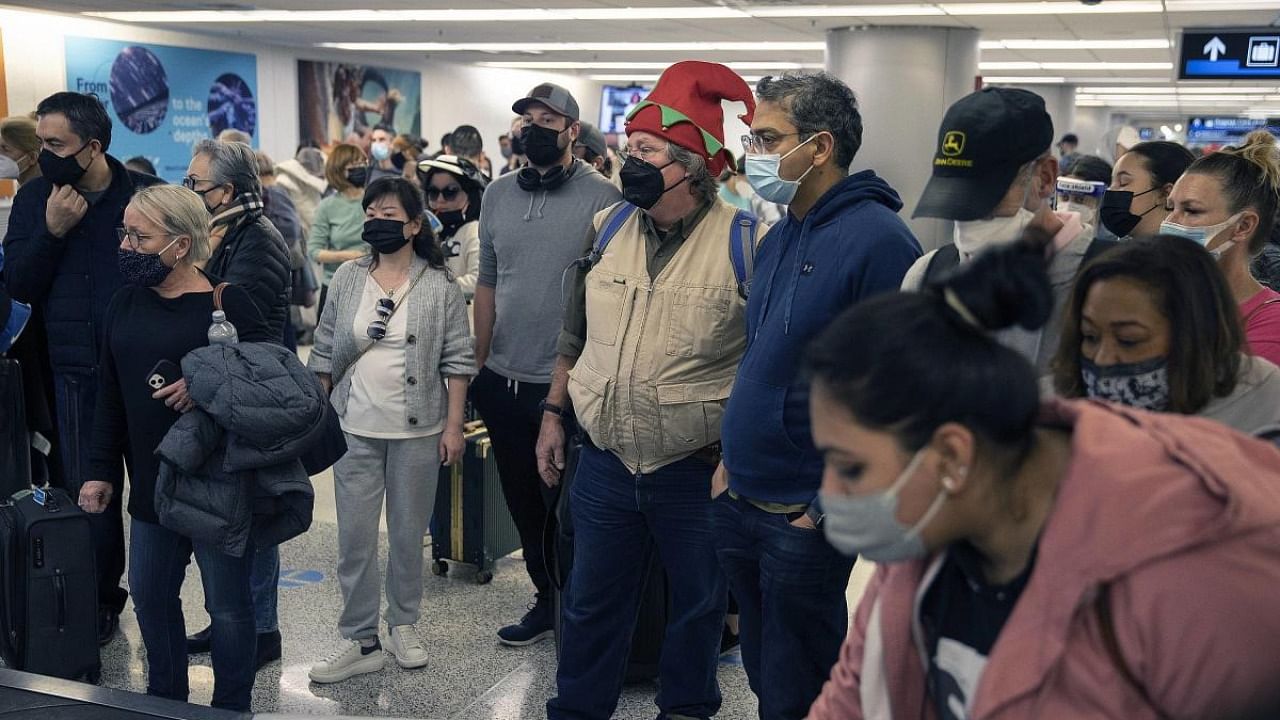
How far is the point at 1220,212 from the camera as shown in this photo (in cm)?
263

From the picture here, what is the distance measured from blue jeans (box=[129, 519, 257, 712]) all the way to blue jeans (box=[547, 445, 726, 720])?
0.79 metres

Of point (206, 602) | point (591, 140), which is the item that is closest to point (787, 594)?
point (206, 602)

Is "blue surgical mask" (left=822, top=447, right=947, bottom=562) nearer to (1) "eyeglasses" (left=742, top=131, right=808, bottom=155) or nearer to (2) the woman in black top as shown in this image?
(1) "eyeglasses" (left=742, top=131, right=808, bottom=155)

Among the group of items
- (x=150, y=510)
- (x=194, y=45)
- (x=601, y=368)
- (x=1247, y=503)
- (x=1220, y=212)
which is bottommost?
(x=150, y=510)

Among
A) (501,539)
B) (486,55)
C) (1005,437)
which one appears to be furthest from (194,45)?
(1005,437)

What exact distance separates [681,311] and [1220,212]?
122cm

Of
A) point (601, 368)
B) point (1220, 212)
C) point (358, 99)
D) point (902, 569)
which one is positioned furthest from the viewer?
point (358, 99)

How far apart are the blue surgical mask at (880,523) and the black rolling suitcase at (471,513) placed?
3.16 meters

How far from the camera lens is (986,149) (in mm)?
2053

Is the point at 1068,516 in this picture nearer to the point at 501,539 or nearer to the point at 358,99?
the point at 501,539

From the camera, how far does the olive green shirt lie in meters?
2.86

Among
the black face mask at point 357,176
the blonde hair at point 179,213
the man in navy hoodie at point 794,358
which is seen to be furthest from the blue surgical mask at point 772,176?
the black face mask at point 357,176

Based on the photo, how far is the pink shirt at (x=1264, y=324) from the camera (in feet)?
7.20

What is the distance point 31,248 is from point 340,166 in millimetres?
3231
